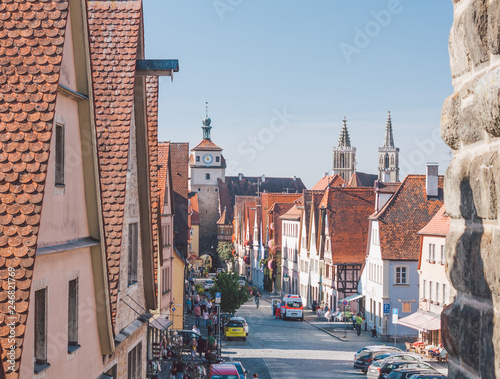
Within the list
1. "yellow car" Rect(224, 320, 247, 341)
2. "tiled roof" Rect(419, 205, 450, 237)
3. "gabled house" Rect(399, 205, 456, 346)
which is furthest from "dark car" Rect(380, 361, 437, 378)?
"yellow car" Rect(224, 320, 247, 341)

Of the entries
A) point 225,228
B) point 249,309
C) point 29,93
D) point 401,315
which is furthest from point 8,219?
point 225,228

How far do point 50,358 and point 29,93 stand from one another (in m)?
2.97

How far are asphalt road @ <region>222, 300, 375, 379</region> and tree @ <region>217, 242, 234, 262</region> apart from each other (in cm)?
5299

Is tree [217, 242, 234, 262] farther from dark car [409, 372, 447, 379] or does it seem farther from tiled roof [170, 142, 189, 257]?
dark car [409, 372, 447, 379]

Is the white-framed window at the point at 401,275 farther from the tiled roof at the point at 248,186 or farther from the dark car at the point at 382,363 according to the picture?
the tiled roof at the point at 248,186

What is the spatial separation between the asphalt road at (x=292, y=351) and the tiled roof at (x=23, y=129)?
1009 inches

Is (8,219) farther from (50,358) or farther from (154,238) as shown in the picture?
(154,238)

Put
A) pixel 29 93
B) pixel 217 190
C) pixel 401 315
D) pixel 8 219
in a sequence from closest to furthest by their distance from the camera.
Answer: pixel 8 219 < pixel 29 93 < pixel 401 315 < pixel 217 190

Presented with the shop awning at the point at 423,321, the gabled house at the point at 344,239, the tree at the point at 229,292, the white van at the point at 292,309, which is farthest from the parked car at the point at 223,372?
the gabled house at the point at 344,239

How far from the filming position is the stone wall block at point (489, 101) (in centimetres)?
267

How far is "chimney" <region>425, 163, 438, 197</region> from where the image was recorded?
1789 inches

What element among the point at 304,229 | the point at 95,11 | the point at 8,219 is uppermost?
the point at 95,11

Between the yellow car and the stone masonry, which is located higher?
the stone masonry

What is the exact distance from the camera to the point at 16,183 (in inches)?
227
